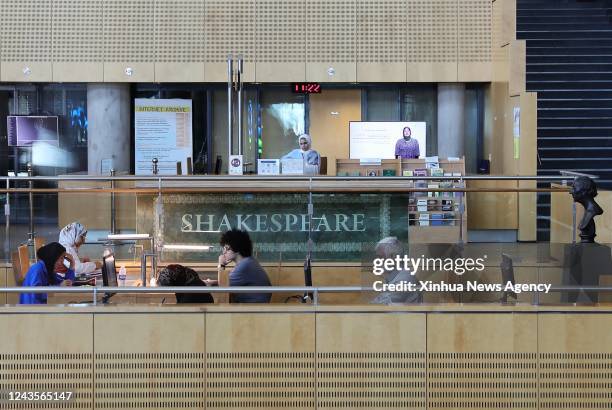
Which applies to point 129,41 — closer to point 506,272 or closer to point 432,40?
point 432,40

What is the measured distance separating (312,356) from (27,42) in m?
12.5

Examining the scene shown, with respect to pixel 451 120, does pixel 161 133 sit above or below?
below

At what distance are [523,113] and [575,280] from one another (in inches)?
372

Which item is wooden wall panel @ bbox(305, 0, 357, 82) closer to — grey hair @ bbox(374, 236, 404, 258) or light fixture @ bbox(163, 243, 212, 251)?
light fixture @ bbox(163, 243, 212, 251)

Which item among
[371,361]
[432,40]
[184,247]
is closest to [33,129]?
[432,40]

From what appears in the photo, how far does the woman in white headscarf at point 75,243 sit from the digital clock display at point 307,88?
8.13 metres

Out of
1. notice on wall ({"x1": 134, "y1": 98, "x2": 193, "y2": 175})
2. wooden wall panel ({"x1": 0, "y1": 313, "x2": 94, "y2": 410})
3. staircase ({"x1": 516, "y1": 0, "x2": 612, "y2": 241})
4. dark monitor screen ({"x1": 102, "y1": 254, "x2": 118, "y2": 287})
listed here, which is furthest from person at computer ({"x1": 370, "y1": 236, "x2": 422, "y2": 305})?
notice on wall ({"x1": 134, "y1": 98, "x2": 193, "y2": 175})

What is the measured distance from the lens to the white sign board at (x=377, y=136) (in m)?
18.2

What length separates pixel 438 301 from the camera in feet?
21.9

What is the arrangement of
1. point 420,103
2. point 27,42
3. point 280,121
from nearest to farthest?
point 27,42
point 420,103
point 280,121

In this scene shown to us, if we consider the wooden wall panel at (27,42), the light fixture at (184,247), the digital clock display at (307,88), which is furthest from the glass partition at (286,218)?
the digital clock display at (307,88)

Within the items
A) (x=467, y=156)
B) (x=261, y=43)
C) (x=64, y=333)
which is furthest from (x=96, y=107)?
(x=64, y=333)

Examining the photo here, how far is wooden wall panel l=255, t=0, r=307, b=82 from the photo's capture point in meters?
17.9

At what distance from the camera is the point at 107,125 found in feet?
59.5
